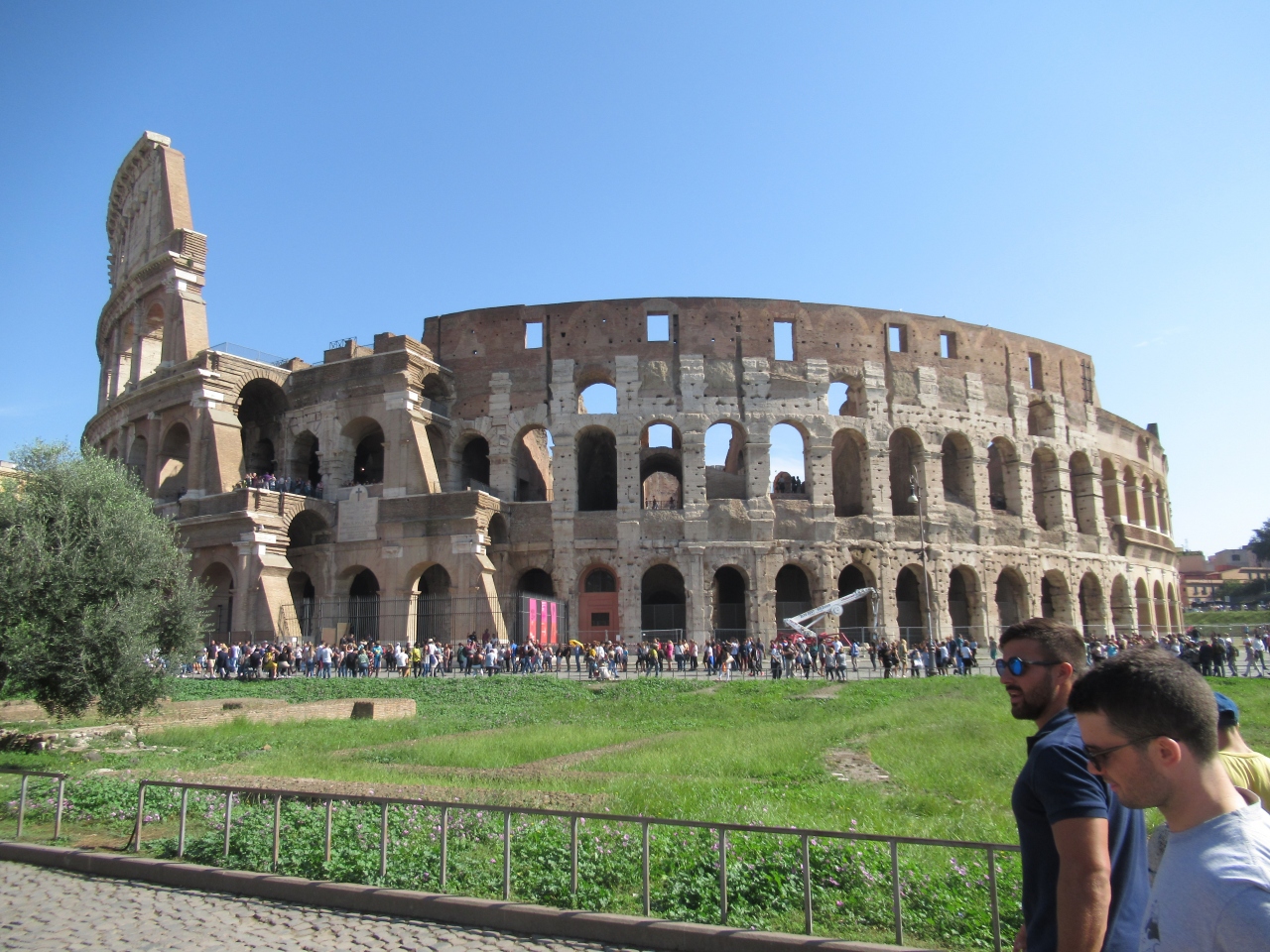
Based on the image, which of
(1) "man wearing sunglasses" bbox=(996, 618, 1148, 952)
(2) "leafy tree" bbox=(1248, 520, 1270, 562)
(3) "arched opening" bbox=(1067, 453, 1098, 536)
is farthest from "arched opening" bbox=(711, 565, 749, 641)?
(2) "leafy tree" bbox=(1248, 520, 1270, 562)

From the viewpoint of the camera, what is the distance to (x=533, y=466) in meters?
35.0

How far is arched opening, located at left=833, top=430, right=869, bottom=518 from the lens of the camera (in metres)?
31.3

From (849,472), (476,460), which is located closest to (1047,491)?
(849,472)

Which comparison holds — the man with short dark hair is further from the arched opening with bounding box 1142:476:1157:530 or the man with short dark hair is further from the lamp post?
the arched opening with bounding box 1142:476:1157:530

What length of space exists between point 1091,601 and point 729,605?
1595cm

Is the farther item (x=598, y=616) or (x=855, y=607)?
(x=855, y=607)

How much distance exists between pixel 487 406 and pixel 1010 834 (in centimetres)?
2639

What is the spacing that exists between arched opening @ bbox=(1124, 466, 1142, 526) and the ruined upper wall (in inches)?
474

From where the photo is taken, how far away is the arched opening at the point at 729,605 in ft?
97.9

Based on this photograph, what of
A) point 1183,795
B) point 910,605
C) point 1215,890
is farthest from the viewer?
point 910,605

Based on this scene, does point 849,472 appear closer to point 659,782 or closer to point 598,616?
point 598,616

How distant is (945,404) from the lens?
32406mm

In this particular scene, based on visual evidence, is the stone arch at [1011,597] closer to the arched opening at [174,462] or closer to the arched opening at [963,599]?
the arched opening at [963,599]

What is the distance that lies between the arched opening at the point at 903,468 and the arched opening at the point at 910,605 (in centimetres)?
238
